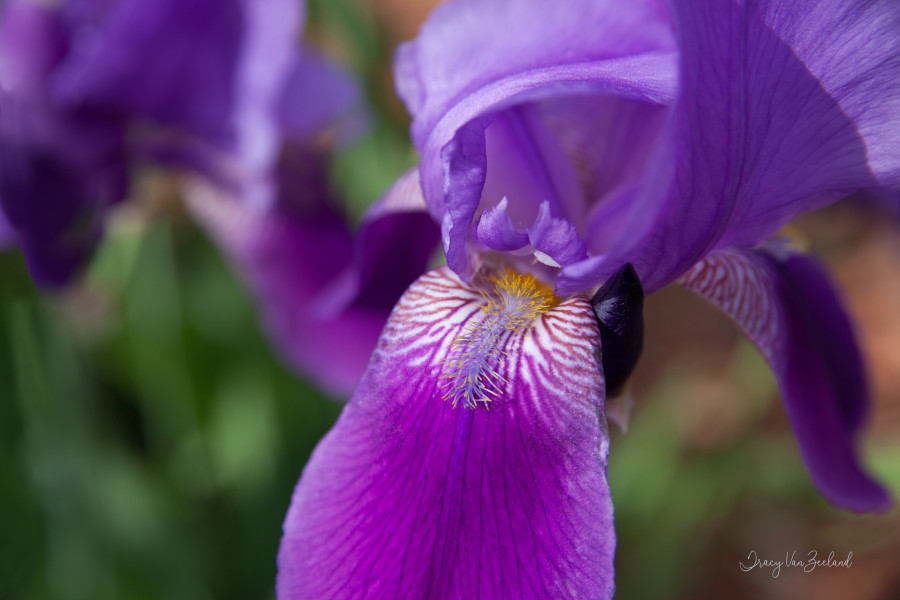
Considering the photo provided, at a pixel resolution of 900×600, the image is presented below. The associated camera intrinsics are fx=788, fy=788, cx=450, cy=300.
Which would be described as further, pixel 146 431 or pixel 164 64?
pixel 146 431

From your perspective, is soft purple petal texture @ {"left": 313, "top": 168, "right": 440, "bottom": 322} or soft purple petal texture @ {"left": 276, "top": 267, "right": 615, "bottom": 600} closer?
soft purple petal texture @ {"left": 276, "top": 267, "right": 615, "bottom": 600}

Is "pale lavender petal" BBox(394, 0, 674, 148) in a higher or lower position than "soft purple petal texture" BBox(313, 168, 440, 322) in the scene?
higher

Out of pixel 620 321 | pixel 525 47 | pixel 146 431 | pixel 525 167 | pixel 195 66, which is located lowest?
pixel 146 431

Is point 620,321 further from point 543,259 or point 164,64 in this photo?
point 164,64

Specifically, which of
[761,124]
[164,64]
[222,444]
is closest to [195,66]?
[164,64]

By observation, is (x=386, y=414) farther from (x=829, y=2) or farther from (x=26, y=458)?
(x=26, y=458)

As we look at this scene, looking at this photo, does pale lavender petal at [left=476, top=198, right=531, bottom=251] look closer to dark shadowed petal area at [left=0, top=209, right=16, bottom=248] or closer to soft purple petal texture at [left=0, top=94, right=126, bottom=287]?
→ soft purple petal texture at [left=0, top=94, right=126, bottom=287]

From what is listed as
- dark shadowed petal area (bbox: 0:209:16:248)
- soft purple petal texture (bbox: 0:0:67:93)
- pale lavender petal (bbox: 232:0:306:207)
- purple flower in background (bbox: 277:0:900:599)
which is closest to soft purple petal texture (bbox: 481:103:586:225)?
purple flower in background (bbox: 277:0:900:599)

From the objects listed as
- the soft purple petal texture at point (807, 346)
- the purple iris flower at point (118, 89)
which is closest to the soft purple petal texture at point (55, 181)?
the purple iris flower at point (118, 89)
